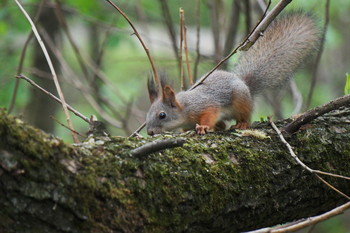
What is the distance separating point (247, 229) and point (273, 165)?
Result: 29 cm

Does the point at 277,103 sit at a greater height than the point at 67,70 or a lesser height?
lesser

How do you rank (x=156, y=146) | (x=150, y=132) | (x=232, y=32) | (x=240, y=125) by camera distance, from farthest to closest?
(x=232, y=32), (x=150, y=132), (x=240, y=125), (x=156, y=146)

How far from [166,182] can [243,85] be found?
1896 mm

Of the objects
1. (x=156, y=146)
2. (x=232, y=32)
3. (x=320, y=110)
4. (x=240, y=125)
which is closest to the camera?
(x=156, y=146)

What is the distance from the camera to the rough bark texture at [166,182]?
1.37 meters

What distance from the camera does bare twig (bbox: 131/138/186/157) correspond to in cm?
160

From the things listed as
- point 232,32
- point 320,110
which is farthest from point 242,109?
point 232,32

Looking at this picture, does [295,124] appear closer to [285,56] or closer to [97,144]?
[97,144]

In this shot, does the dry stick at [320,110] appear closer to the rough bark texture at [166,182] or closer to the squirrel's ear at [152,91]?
the rough bark texture at [166,182]

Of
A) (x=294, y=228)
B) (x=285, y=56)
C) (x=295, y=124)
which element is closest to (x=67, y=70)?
(x=285, y=56)

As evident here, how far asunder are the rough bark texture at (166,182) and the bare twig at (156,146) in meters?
0.04

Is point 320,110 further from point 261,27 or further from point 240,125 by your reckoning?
point 240,125

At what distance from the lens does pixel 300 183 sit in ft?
6.73

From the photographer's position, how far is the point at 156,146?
1609mm
